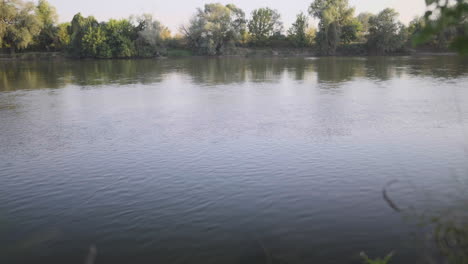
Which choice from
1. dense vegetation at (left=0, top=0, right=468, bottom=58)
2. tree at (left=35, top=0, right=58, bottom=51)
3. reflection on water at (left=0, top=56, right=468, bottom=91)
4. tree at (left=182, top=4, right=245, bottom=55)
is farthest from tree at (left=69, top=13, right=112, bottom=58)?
reflection on water at (left=0, top=56, right=468, bottom=91)

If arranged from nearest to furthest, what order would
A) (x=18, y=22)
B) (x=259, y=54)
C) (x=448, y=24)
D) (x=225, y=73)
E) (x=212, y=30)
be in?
1. (x=448, y=24)
2. (x=225, y=73)
3. (x=18, y=22)
4. (x=212, y=30)
5. (x=259, y=54)

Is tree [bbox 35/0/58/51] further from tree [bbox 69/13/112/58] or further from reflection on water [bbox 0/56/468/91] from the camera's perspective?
reflection on water [bbox 0/56/468/91]

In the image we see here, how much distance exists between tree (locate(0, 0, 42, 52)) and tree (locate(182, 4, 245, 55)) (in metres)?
42.2

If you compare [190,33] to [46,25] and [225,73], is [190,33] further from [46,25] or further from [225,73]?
[225,73]

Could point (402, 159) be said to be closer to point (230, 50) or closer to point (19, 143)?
point (19, 143)

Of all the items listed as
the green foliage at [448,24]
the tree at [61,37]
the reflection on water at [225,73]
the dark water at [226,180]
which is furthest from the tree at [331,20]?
the green foliage at [448,24]

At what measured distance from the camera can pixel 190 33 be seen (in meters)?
118

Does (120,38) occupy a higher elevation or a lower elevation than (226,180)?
higher

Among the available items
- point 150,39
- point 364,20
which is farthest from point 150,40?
point 364,20

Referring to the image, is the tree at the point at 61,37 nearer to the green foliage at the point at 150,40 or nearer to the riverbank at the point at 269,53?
the riverbank at the point at 269,53

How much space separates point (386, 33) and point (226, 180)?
353 ft

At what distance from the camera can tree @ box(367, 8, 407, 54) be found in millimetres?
108250

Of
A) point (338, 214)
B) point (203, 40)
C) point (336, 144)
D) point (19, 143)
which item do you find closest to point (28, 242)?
point (338, 214)

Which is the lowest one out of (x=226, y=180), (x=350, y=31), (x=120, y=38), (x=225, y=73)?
(x=226, y=180)
